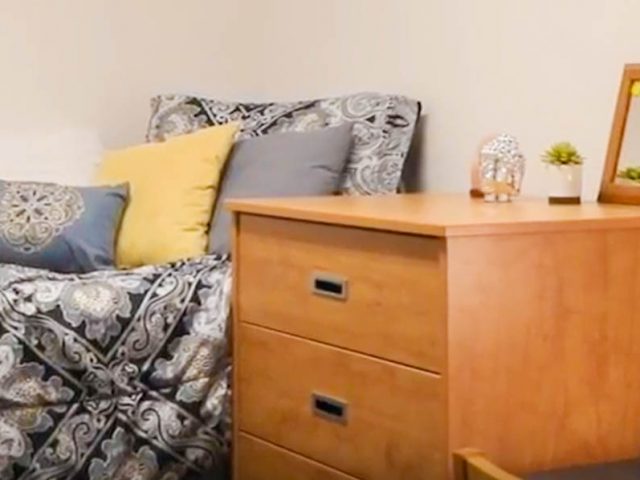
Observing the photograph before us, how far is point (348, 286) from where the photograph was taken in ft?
6.79

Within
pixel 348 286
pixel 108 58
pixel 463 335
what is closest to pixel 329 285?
pixel 348 286

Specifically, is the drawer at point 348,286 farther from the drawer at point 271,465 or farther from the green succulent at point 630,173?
the green succulent at point 630,173

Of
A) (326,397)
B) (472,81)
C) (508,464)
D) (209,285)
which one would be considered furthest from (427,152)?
(508,464)

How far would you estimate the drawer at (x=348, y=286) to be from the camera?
188cm

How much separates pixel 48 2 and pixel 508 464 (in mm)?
2062

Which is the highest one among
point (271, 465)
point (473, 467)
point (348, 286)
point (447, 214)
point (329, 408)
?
point (447, 214)

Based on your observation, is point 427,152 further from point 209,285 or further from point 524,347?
point 524,347

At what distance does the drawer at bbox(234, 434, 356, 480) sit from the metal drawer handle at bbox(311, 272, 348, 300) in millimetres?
325

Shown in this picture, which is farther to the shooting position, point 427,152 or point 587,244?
point 427,152

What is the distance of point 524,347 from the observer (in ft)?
6.18

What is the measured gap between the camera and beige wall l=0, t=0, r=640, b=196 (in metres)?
2.39

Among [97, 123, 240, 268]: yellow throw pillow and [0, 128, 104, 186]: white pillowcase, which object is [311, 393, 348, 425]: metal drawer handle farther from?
[0, 128, 104, 186]: white pillowcase

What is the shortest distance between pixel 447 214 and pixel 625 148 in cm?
46

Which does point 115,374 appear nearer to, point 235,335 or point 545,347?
point 235,335
